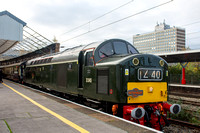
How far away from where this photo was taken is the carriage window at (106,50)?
26.6ft

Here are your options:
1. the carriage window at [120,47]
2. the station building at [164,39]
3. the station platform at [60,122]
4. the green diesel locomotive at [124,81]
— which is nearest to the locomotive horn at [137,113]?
the green diesel locomotive at [124,81]

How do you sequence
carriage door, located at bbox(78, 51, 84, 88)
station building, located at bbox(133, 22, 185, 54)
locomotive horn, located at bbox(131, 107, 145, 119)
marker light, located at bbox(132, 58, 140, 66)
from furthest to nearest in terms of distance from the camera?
station building, located at bbox(133, 22, 185, 54) < carriage door, located at bbox(78, 51, 84, 88) < marker light, located at bbox(132, 58, 140, 66) < locomotive horn, located at bbox(131, 107, 145, 119)

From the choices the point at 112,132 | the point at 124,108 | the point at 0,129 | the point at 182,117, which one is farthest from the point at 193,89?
the point at 0,129

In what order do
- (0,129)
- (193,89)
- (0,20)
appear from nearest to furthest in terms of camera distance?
(0,129), (0,20), (193,89)

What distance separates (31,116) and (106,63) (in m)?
3.18

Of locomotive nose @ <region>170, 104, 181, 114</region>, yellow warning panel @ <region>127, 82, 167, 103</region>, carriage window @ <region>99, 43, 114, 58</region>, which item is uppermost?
carriage window @ <region>99, 43, 114, 58</region>

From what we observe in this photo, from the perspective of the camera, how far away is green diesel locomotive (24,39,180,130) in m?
6.68

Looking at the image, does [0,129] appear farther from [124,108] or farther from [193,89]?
[193,89]

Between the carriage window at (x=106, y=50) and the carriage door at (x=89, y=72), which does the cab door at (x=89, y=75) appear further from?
the carriage window at (x=106, y=50)

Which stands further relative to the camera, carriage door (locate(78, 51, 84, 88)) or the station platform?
carriage door (locate(78, 51, 84, 88))

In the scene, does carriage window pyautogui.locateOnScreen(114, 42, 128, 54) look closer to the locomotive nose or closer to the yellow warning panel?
the yellow warning panel

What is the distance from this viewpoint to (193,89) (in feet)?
76.4

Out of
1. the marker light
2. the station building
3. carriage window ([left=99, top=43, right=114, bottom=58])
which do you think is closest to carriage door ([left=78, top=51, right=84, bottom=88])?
carriage window ([left=99, top=43, right=114, bottom=58])

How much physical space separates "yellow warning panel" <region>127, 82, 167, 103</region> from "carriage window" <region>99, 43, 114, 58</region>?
1.95 m
